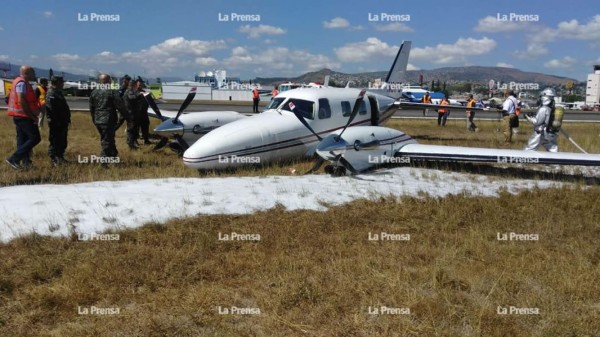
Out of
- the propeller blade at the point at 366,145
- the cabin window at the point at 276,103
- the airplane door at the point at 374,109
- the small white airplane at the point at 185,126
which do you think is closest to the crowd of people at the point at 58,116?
the small white airplane at the point at 185,126

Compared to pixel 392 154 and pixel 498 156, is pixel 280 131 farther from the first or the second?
pixel 498 156

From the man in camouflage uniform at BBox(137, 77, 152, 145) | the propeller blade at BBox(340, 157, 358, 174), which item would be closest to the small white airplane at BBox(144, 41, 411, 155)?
the man in camouflage uniform at BBox(137, 77, 152, 145)

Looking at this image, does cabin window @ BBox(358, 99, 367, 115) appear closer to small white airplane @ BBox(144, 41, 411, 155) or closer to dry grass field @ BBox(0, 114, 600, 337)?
small white airplane @ BBox(144, 41, 411, 155)

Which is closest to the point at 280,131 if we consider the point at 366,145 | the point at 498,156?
the point at 366,145

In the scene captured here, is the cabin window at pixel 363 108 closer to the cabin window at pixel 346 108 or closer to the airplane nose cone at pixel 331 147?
the cabin window at pixel 346 108

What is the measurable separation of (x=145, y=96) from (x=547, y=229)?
38.8 ft

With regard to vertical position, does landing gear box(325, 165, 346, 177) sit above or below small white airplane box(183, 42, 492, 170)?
below

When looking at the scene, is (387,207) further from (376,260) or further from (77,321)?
(77,321)

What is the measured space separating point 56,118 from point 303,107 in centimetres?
616

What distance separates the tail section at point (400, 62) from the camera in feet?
68.5

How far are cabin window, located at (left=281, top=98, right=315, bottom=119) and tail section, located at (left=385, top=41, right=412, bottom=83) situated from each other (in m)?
9.58

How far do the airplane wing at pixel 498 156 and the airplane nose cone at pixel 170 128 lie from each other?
629 cm

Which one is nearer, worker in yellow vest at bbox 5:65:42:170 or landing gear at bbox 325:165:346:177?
worker in yellow vest at bbox 5:65:42:170

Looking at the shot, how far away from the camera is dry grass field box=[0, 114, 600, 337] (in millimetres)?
4164
